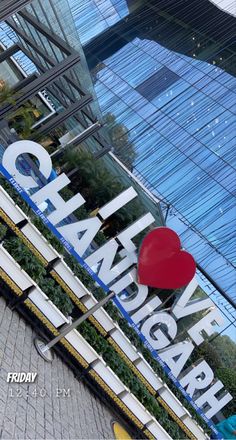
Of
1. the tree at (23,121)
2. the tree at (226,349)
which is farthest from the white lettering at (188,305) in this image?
the tree at (23,121)

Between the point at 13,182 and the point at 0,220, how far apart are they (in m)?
1.14

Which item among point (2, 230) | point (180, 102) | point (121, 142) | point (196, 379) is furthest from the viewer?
point (180, 102)

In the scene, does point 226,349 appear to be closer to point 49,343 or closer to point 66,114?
point 66,114

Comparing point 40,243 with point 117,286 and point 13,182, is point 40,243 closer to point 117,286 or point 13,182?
point 13,182

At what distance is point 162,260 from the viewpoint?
23.9 metres

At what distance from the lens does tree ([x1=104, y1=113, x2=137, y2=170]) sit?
34.7 m

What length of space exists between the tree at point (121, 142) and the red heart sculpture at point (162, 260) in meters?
11.1

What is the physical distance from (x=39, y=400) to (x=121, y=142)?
21.3m

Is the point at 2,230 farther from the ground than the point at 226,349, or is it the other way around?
the point at 2,230

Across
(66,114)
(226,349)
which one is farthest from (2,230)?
(226,349)

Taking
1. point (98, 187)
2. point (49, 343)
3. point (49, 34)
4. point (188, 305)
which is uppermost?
point (49, 34)

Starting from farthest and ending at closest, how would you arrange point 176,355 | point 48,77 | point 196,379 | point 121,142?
point 121,142, point 196,379, point 176,355, point 48,77

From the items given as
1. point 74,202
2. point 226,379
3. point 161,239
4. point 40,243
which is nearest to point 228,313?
point 226,379

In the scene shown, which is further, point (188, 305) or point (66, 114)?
point (66, 114)
